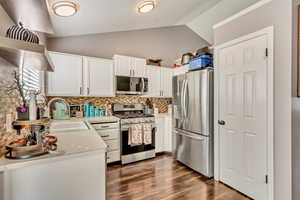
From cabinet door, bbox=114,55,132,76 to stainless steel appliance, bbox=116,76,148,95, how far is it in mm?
104

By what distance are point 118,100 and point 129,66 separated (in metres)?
0.83

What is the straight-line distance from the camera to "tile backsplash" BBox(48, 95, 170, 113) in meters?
3.53

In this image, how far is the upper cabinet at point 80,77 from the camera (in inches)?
121

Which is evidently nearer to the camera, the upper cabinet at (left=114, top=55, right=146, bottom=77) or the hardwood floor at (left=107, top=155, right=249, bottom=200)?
the hardwood floor at (left=107, top=155, right=249, bottom=200)

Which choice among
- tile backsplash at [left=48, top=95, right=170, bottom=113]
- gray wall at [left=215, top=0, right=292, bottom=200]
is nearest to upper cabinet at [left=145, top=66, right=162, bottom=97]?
tile backsplash at [left=48, top=95, right=170, bottom=113]

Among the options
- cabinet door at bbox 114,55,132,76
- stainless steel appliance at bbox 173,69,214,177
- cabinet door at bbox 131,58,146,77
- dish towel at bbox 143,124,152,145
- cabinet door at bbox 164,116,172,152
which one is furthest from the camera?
cabinet door at bbox 164,116,172,152

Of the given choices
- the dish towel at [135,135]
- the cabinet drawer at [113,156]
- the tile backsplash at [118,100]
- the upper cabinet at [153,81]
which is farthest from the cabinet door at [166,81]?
the cabinet drawer at [113,156]

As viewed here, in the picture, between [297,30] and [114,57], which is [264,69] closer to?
[297,30]

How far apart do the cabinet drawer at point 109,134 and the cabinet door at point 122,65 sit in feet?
3.88

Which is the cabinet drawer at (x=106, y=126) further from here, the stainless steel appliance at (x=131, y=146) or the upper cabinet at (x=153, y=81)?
the upper cabinet at (x=153, y=81)

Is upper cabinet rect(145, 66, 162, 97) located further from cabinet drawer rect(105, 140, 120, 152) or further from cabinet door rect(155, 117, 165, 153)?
cabinet drawer rect(105, 140, 120, 152)

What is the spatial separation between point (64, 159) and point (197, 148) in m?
2.19

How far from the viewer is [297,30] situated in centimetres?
173

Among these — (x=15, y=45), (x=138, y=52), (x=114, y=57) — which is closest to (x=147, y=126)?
(x=114, y=57)
